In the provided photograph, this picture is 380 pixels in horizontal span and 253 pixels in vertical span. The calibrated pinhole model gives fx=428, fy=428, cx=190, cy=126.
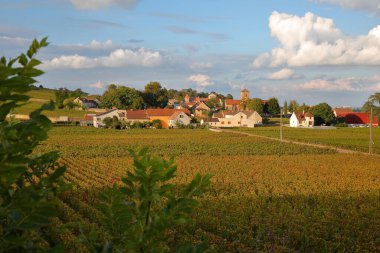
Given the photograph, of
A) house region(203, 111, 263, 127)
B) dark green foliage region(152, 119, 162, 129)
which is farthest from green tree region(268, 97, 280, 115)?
dark green foliage region(152, 119, 162, 129)

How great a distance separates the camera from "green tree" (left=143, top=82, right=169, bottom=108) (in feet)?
426

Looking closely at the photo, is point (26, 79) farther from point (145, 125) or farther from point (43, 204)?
point (145, 125)

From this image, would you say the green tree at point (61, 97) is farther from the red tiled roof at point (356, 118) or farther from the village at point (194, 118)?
the red tiled roof at point (356, 118)

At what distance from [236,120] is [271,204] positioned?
3564 inches

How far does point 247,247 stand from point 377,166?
2559 centimetres

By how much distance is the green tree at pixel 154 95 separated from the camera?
129875 mm

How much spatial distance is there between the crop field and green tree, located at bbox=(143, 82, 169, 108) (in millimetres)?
90637

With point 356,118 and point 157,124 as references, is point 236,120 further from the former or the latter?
point 356,118

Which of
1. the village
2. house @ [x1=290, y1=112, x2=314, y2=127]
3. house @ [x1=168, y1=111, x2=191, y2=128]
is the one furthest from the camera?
house @ [x1=290, y1=112, x2=314, y2=127]

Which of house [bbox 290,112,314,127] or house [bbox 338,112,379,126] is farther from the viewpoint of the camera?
house [bbox 338,112,379,126]

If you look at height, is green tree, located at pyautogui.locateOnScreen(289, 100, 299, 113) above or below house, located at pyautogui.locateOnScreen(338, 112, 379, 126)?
above

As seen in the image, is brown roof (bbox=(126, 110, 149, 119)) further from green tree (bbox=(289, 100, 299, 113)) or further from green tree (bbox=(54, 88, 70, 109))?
green tree (bbox=(54, 88, 70, 109))

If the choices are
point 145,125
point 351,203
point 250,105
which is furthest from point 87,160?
point 250,105

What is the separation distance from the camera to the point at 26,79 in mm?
1429
